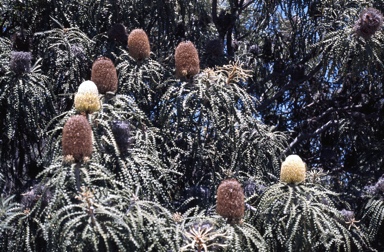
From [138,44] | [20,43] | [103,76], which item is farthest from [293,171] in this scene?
[20,43]

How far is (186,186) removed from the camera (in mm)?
5867

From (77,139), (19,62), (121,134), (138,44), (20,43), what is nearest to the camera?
(77,139)

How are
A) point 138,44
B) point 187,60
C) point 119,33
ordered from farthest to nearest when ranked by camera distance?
point 119,33 < point 138,44 < point 187,60

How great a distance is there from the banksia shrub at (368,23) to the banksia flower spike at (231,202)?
2.14 metres

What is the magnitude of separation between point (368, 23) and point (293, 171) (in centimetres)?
177

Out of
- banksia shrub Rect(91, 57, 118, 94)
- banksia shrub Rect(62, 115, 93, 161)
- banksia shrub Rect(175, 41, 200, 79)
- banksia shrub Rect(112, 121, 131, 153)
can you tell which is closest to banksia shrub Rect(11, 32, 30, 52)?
banksia shrub Rect(91, 57, 118, 94)

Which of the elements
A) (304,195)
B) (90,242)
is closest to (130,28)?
(304,195)

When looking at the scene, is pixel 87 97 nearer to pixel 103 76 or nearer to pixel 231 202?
pixel 103 76

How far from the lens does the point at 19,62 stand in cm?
509

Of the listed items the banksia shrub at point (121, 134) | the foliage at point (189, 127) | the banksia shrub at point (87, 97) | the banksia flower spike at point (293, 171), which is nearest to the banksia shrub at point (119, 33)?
the foliage at point (189, 127)

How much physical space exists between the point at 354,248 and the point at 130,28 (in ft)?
8.75

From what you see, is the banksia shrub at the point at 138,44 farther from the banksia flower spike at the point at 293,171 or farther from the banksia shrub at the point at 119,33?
the banksia flower spike at the point at 293,171

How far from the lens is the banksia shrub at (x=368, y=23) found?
573 cm

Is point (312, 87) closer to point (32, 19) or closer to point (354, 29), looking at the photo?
point (354, 29)
